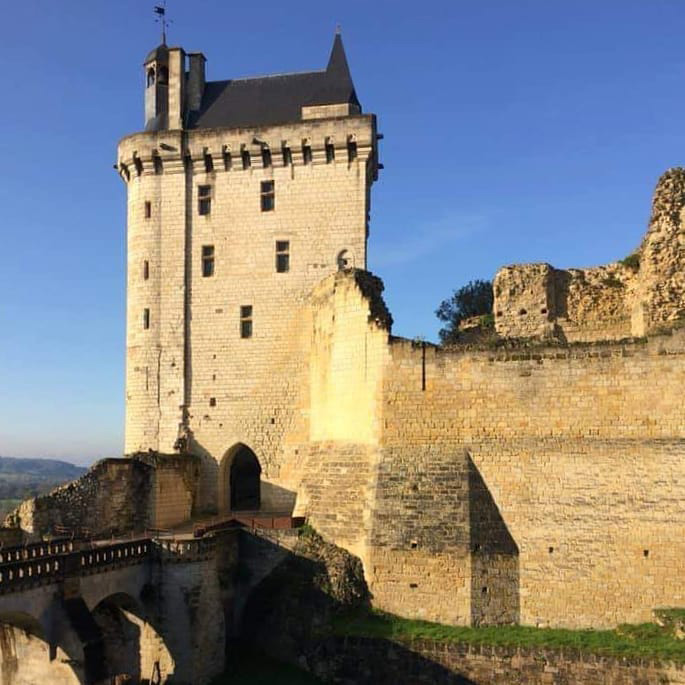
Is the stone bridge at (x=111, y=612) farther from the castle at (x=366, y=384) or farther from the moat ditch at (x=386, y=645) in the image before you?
the castle at (x=366, y=384)

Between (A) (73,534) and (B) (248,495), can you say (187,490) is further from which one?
(A) (73,534)

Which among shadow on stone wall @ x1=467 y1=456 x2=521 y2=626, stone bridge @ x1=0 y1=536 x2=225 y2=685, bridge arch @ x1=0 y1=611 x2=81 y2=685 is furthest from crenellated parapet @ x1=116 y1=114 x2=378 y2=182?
bridge arch @ x1=0 y1=611 x2=81 y2=685

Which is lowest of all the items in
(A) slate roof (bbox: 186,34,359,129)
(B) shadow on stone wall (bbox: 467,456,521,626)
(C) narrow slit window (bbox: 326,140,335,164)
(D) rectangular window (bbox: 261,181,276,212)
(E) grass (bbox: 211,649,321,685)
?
(E) grass (bbox: 211,649,321,685)

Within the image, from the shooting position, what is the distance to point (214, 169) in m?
27.6

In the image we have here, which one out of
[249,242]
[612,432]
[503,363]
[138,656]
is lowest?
[138,656]

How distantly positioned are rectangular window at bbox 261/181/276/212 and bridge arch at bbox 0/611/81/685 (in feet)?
49.2

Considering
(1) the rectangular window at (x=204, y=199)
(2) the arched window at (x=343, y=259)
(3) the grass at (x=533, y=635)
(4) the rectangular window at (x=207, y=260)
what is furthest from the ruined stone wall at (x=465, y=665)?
(1) the rectangular window at (x=204, y=199)

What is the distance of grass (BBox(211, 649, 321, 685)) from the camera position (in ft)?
59.3

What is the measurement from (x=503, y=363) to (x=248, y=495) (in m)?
12.8

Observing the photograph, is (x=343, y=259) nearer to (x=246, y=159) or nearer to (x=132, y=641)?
(x=246, y=159)

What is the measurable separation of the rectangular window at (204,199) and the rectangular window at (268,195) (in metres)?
1.87

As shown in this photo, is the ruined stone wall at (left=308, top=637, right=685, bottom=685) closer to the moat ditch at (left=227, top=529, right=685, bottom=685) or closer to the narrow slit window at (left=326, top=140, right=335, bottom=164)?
the moat ditch at (left=227, top=529, right=685, bottom=685)

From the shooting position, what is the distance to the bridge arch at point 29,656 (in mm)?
15836

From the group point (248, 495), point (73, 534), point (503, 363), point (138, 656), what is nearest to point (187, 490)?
point (248, 495)
